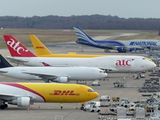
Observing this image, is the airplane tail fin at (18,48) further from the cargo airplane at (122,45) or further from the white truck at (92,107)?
the cargo airplane at (122,45)

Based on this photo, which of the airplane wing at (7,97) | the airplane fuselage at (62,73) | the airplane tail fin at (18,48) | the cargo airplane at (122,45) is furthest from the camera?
the cargo airplane at (122,45)

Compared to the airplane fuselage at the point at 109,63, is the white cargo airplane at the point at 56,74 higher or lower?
lower

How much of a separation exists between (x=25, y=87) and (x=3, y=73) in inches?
722

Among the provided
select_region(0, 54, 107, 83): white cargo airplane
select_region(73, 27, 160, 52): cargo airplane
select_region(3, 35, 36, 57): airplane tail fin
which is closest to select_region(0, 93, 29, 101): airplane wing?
→ select_region(0, 54, 107, 83): white cargo airplane

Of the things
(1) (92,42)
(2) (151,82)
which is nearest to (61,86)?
(2) (151,82)

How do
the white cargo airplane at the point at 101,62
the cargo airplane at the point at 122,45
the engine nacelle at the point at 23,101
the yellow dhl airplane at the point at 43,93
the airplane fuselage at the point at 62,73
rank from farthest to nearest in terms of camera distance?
the cargo airplane at the point at 122,45 < the white cargo airplane at the point at 101,62 < the airplane fuselage at the point at 62,73 < the yellow dhl airplane at the point at 43,93 < the engine nacelle at the point at 23,101

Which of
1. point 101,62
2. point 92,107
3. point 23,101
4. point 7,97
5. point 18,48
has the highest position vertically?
point 18,48

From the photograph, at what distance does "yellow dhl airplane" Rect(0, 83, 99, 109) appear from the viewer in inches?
1882

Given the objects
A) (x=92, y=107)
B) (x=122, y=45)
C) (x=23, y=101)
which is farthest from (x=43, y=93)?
(x=122, y=45)

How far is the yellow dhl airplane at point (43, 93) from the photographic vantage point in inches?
1882

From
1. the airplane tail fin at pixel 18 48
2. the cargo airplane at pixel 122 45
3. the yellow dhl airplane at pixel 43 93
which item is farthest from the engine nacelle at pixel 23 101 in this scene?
the cargo airplane at pixel 122 45

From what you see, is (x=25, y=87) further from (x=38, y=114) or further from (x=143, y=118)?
(x=143, y=118)

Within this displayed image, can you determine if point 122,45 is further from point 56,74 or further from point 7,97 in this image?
point 7,97

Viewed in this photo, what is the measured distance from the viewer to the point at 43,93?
47.8 meters
